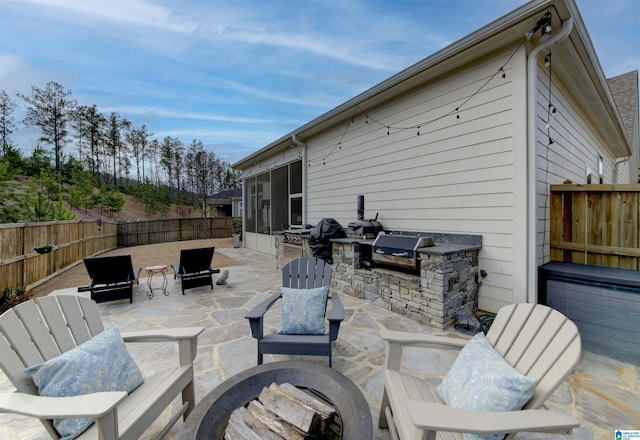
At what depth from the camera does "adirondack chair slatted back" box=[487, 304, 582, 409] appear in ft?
4.07

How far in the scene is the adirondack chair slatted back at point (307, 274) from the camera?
313cm

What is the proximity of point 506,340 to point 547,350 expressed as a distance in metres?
0.25

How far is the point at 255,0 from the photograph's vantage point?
18.4 feet

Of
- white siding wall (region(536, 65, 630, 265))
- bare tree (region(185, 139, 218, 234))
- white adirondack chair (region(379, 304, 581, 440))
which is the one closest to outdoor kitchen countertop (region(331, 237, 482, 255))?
white siding wall (region(536, 65, 630, 265))

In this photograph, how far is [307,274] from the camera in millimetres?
3207

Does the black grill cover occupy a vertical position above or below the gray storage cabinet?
above

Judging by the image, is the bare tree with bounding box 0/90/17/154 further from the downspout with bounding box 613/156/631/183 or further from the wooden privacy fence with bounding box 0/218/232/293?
the downspout with bounding box 613/156/631/183

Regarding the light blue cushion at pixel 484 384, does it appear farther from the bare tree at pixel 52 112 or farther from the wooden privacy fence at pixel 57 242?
the bare tree at pixel 52 112

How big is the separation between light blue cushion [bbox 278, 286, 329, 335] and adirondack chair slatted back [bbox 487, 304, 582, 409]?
1416 mm

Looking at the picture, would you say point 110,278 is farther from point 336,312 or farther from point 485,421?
point 485,421

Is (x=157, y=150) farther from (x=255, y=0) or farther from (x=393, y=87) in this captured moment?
(x=393, y=87)

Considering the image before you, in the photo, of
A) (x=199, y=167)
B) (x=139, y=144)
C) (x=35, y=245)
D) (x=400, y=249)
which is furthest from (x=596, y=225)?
(x=139, y=144)

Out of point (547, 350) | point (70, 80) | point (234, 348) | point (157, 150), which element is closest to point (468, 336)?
point (547, 350)

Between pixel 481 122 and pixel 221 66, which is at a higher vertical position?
pixel 221 66
